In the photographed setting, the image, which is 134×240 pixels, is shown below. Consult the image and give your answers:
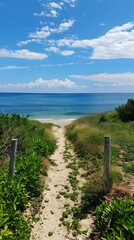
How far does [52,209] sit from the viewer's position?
905cm

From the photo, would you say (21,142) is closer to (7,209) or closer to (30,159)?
(30,159)

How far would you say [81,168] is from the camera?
13.7m

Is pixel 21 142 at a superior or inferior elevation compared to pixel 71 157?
superior

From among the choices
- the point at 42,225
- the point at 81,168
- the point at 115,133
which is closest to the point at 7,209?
the point at 42,225

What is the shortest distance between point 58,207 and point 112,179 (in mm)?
2147

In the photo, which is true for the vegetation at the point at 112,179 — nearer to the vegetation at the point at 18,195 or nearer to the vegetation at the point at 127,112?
the vegetation at the point at 18,195

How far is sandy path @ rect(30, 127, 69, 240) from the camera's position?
24.6ft

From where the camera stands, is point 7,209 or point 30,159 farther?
point 30,159

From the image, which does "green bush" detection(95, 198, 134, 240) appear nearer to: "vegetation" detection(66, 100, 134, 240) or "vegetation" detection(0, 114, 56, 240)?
"vegetation" detection(66, 100, 134, 240)

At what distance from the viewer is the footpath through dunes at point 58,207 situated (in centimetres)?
751

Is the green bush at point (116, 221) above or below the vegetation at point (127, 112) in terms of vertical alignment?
below

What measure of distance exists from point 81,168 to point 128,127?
11969 millimetres

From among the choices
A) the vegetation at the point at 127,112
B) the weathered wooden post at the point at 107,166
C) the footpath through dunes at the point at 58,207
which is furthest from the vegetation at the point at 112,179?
the vegetation at the point at 127,112

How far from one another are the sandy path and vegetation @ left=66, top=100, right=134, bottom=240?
881 millimetres
